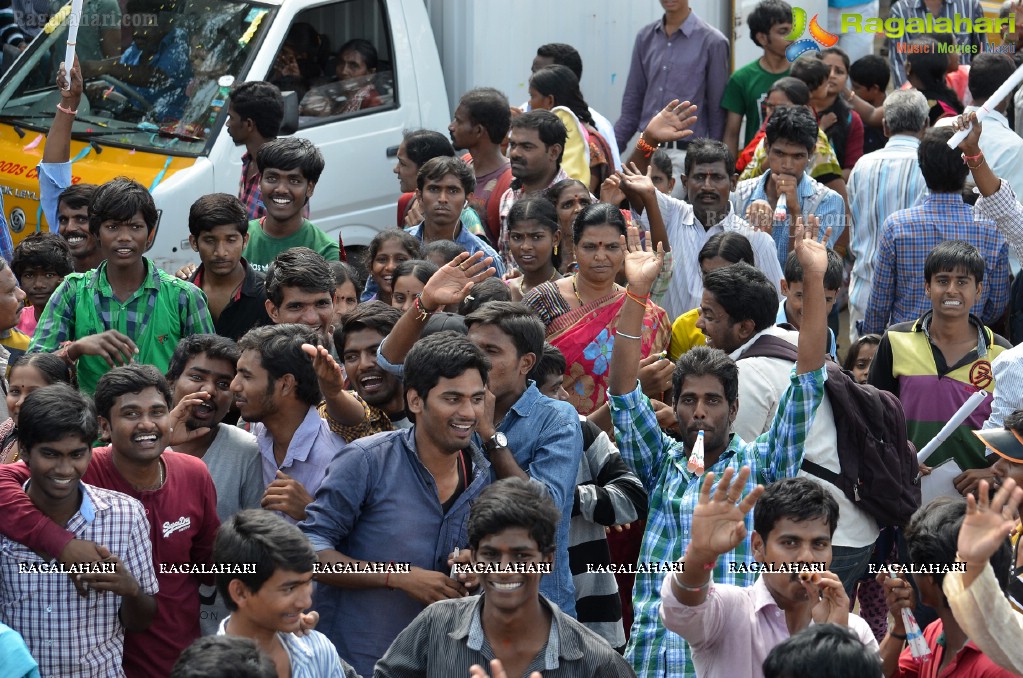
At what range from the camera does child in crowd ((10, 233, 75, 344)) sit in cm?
618

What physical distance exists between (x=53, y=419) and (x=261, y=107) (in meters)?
3.38

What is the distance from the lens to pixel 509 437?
15.2 ft

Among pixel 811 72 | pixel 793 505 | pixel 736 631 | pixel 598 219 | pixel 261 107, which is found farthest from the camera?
pixel 811 72

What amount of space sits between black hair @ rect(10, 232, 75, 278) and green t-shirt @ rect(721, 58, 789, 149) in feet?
17.3

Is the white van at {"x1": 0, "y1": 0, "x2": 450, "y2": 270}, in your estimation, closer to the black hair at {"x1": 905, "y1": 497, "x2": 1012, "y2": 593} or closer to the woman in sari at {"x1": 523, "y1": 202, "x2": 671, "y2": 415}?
the woman in sari at {"x1": 523, "y1": 202, "x2": 671, "y2": 415}

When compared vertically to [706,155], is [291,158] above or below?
above

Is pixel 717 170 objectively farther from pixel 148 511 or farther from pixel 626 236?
pixel 148 511

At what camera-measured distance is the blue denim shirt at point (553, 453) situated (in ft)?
14.8

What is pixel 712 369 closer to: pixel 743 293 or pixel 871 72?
pixel 743 293

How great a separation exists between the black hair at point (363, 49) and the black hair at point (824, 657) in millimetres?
6178

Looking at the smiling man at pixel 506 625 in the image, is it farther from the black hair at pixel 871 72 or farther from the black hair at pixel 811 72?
the black hair at pixel 871 72

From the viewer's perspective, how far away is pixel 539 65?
9.14m

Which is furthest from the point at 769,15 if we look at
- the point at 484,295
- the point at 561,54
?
the point at 484,295

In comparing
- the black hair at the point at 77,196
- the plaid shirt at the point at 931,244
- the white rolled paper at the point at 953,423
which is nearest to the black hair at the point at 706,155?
the plaid shirt at the point at 931,244
